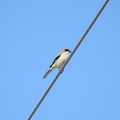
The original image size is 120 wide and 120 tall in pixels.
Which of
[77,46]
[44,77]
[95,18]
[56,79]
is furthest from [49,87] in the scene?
[44,77]

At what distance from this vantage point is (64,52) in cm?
921

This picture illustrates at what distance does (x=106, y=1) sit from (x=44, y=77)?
4.56 meters

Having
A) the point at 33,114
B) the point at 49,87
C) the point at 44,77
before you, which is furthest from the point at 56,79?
the point at 44,77

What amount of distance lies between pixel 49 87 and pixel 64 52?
4296 mm

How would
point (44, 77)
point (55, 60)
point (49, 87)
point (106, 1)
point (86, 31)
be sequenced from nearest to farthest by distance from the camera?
point (106, 1)
point (86, 31)
point (49, 87)
point (44, 77)
point (55, 60)

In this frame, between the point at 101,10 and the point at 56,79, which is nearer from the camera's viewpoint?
the point at 101,10

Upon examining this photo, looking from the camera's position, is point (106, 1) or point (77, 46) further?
point (77, 46)

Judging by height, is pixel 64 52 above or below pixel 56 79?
above

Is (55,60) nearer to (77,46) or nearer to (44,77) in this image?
(44,77)

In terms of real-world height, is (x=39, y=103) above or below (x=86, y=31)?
below

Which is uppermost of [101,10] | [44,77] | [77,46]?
[44,77]

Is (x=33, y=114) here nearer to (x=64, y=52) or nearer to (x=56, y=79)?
(x=56, y=79)

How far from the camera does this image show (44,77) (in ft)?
28.2

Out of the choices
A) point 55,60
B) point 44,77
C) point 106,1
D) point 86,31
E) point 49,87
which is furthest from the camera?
point 55,60
